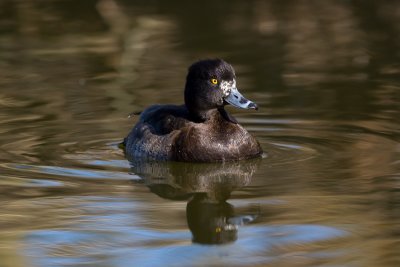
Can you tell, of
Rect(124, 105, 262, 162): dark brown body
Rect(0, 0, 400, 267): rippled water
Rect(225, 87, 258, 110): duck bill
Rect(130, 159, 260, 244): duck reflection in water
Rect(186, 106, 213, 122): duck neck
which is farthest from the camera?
Rect(186, 106, 213, 122): duck neck

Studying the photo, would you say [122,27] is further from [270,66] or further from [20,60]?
[270,66]

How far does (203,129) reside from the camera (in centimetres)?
981

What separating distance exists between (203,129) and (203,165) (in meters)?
0.36

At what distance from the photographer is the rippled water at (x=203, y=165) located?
23.3 feet

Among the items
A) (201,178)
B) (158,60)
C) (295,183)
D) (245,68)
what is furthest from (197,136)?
(158,60)

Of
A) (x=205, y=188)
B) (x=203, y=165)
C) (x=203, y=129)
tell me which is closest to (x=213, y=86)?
(x=203, y=129)

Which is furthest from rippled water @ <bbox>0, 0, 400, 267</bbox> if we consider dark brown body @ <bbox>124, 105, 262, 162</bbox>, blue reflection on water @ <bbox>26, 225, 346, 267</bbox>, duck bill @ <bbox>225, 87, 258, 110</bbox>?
duck bill @ <bbox>225, 87, 258, 110</bbox>

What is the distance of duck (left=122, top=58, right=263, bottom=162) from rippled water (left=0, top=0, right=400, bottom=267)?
0.13 meters

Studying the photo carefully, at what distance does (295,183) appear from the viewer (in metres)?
8.66

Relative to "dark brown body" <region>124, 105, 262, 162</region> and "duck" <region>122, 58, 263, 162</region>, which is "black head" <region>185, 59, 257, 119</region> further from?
"dark brown body" <region>124, 105, 262, 162</region>

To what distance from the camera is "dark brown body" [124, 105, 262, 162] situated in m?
9.67

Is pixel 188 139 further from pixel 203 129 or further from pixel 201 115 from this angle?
pixel 201 115

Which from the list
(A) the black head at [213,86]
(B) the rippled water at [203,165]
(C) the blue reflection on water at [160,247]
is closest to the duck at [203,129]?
(A) the black head at [213,86]

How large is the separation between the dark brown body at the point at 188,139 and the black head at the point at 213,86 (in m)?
0.13
